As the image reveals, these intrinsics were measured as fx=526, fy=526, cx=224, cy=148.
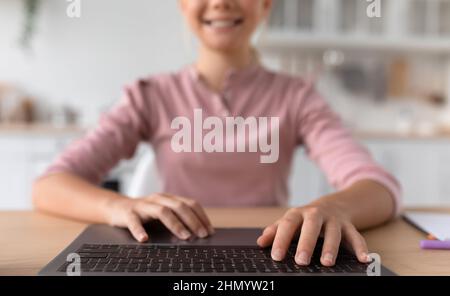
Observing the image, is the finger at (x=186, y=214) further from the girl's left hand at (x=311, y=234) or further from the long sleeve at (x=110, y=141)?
the long sleeve at (x=110, y=141)

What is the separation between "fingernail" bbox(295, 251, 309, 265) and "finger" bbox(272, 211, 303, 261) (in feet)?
0.04

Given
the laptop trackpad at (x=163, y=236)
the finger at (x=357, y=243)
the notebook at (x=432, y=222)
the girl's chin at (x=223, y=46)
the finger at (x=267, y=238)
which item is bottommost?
the notebook at (x=432, y=222)

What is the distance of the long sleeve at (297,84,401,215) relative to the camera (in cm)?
60

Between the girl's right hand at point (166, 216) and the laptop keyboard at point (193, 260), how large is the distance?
4cm

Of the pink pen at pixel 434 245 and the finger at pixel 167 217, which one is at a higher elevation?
the finger at pixel 167 217

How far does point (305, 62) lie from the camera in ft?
7.36

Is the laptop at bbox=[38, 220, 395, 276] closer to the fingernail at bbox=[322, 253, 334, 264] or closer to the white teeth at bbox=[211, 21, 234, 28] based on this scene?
the fingernail at bbox=[322, 253, 334, 264]

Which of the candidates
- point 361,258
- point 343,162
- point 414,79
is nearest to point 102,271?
point 361,258

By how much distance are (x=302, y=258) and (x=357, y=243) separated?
0.06 m

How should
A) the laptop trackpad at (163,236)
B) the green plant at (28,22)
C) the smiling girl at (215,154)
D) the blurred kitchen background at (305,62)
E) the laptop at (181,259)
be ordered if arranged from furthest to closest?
the green plant at (28,22), the blurred kitchen background at (305,62), the smiling girl at (215,154), the laptop trackpad at (163,236), the laptop at (181,259)

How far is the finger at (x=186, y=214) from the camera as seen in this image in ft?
1.47

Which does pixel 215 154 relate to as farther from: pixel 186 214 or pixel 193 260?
pixel 193 260

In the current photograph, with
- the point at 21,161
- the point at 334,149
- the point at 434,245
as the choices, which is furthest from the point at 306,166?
the point at 434,245

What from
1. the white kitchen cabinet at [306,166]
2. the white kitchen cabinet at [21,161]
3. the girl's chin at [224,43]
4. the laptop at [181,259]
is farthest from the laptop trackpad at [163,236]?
the white kitchen cabinet at [21,161]
